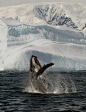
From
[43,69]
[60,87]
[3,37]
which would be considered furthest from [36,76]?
[3,37]

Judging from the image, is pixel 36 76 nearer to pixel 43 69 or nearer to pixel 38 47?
pixel 43 69

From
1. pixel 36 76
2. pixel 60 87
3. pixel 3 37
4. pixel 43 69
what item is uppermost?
pixel 3 37

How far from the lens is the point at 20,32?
56.2m

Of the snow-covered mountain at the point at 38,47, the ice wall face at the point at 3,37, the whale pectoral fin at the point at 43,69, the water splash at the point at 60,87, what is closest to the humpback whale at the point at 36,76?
the whale pectoral fin at the point at 43,69

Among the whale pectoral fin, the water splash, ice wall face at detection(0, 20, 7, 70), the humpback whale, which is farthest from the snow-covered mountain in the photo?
the whale pectoral fin

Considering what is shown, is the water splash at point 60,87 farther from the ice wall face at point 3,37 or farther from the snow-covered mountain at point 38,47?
the ice wall face at point 3,37

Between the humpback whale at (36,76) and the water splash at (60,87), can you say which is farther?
the water splash at (60,87)

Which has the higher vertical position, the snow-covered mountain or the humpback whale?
the snow-covered mountain

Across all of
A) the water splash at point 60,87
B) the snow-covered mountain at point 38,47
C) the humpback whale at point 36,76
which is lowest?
the water splash at point 60,87

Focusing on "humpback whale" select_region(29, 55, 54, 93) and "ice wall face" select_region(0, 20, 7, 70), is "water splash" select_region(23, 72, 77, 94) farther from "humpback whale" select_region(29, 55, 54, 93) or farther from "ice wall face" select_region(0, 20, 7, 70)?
"ice wall face" select_region(0, 20, 7, 70)

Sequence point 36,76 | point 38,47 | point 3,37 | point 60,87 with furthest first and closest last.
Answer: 1. point 38,47
2. point 3,37
3. point 60,87
4. point 36,76

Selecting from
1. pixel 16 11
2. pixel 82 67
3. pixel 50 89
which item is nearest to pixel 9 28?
pixel 82 67

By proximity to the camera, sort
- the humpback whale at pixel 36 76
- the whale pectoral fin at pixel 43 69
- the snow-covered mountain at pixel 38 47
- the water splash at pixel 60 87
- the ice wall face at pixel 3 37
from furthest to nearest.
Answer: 1. the ice wall face at pixel 3 37
2. the snow-covered mountain at pixel 38 47
3. the water splash at pixel 60 87
4. the humpback whale at pixel 36 76
5. the whale pectoral fin at pixel 43 69

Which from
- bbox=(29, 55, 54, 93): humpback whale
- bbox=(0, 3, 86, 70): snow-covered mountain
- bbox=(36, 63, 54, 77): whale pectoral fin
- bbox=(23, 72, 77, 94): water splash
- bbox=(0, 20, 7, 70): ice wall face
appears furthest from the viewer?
bbox=(0, 20, 7, 70): ice wall face
